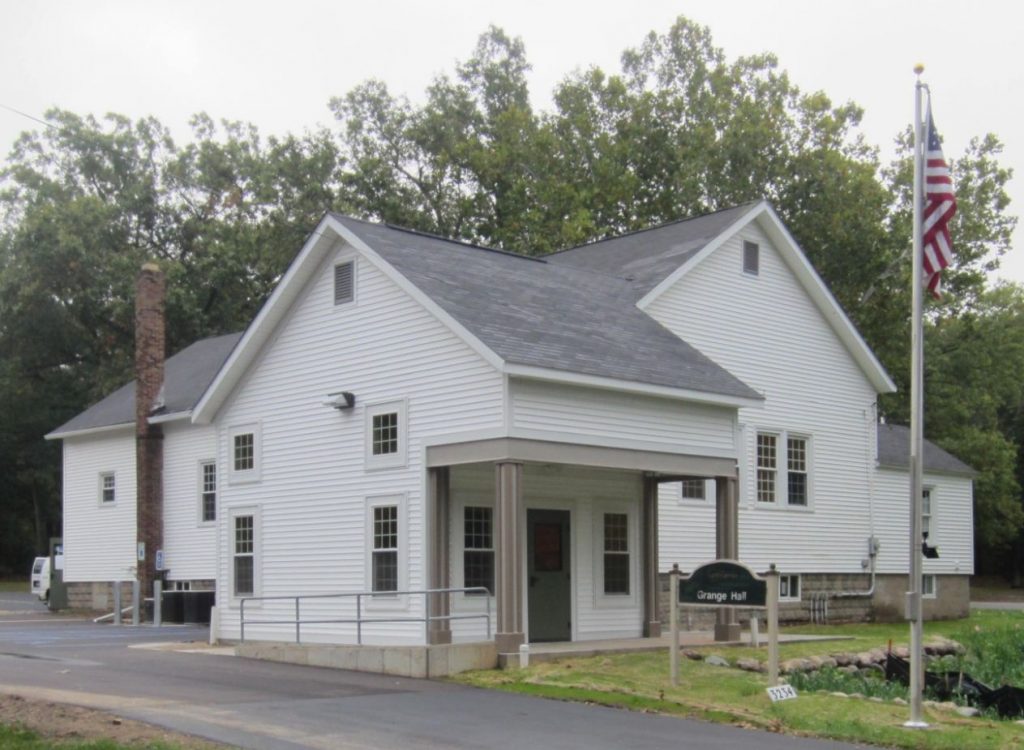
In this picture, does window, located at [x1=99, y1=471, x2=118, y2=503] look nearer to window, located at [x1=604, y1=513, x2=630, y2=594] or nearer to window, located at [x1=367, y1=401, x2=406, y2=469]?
window, located at [x1=367, y1=401, x2=406, y2=469]

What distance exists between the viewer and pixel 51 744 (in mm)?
11828

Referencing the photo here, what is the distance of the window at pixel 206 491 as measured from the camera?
33.8m

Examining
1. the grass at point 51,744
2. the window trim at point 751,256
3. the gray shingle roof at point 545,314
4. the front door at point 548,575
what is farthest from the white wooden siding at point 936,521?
the grass at point 51,744

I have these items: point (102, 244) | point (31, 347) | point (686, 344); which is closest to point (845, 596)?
point (686, 344)

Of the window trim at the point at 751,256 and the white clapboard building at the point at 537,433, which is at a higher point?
the window trim at the point at 751,256

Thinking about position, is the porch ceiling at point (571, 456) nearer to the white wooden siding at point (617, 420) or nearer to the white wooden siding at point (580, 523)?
the white wooden siding at point (617, 420)

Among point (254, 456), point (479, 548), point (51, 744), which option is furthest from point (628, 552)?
point (51, 744)

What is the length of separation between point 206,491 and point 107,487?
542cm

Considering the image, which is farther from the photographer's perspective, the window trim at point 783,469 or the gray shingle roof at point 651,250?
the window trim at point 783,469

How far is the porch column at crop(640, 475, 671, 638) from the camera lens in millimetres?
23641

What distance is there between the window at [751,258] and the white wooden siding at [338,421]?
31.0 feet

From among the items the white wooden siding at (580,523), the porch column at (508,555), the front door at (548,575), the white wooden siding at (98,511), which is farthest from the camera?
the white wooden siding at (98,511)

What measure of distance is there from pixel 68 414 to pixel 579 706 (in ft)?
163

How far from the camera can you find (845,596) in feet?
101
